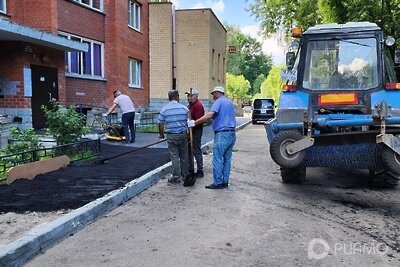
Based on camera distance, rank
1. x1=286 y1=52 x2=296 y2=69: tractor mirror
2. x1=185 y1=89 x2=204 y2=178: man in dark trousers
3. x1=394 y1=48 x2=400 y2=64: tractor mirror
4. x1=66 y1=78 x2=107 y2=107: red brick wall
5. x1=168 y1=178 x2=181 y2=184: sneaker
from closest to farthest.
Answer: x1=394 y1=48 x2=400 y2=64: tractor mirror, x1=168 y1=178 x2=181 y2=184: sneaker, x1=286 y1=52 x2=296 y2=69: tractor mirror, x1=185 y1=89 x2=204 y2=178: man in dark trousers, x1=66 y1=78 x2=107 y2=107: red brick wall

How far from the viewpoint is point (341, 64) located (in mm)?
7941

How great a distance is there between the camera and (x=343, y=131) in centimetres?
691

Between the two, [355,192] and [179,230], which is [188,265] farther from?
[355,192]

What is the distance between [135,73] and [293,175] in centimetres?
1534

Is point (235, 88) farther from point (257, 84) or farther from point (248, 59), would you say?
point (248, 59)

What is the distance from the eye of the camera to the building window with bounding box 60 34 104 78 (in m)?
16.2

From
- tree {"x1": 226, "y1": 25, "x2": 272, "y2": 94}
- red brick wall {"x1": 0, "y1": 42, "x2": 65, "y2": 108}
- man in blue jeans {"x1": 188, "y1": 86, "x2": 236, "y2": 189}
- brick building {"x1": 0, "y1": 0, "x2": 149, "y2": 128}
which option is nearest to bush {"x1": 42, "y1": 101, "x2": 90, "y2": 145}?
brick building {"x1": 0, "y1": 0, "x2": 149, "y2": 128}

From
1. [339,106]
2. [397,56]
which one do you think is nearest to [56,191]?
[339,106]

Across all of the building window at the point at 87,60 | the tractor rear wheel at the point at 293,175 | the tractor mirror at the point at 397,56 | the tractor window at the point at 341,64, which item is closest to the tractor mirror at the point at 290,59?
the tractor window at the point at 341,64

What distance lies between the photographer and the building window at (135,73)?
2150 centimetres

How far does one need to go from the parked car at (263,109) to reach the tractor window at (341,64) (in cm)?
2324

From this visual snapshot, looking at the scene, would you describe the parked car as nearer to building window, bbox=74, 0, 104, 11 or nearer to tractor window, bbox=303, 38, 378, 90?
building window, bbox=74, 0, 104, 11

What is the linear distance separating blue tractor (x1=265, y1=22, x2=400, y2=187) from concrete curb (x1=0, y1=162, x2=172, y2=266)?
7.96ft

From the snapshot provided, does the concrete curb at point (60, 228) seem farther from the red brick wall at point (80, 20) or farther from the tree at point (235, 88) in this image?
the tree at point (235, 88)
